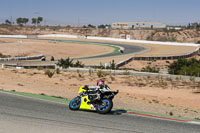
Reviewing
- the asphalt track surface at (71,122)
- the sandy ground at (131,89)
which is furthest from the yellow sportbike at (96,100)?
the sandy ground at (131,89)

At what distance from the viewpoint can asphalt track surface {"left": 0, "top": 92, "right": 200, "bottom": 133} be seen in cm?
954

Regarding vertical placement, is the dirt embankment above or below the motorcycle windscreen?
above

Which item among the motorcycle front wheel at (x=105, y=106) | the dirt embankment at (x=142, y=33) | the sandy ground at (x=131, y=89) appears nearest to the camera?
the motorcycle front wheel at (x=105, y=106)

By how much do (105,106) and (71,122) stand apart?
5.86 ft

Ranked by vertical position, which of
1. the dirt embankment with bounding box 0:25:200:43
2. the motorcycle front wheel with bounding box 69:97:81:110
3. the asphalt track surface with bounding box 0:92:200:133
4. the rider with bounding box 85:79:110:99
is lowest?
the asphalt track surface with bounding box 0:92:200:133

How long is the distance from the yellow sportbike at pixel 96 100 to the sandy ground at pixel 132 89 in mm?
3761

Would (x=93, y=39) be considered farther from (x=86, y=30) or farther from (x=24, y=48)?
(x=86, y=30)

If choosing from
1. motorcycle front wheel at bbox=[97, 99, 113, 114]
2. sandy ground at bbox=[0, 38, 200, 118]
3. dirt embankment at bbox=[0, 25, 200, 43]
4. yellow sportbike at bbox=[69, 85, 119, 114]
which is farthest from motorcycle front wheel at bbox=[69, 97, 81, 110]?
dirt embankment at bbox=[0, 25, 200, 43]

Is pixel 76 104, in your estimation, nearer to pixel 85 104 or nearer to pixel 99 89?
pixel 85 104

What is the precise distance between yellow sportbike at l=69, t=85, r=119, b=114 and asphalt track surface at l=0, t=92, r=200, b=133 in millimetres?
230

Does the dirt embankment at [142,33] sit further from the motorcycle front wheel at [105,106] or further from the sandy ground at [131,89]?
the motorcycle front wheel at [105,106]

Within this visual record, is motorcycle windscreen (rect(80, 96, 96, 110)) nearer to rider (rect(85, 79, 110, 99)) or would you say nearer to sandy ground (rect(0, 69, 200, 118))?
rider (rect(85, 79, 110, 99))

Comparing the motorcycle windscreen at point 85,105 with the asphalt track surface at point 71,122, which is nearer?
the asphalt track surface at point 71,122

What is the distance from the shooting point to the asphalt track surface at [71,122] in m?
9.54
